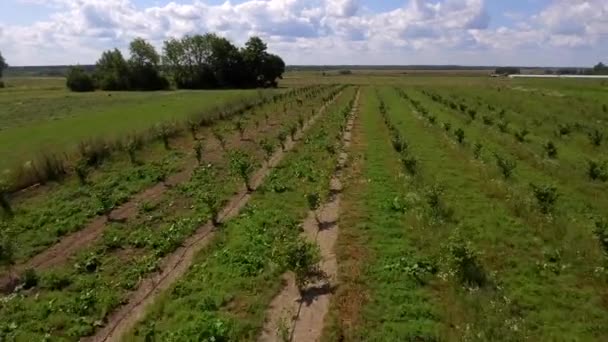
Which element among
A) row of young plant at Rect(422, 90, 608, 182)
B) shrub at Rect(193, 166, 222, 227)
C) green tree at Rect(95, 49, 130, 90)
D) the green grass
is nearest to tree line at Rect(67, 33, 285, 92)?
green tree at Rect(95, 49, 130, 90)

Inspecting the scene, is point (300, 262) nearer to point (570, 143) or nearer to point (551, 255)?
point (551, 255)

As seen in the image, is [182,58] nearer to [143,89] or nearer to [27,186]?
[143,89]

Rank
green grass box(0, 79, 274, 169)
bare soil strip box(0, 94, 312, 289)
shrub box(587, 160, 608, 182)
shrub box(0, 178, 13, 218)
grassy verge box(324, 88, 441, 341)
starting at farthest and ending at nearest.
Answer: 1. green grass box(0, 79, 274, 169)
2. shrub box(587, 160, 608, 182)
3. shrub box(0, 178, 13, 218)
4. bare soil strip box(0, 94, 312, 289)
5. grassy verge box(324, 88, 441, 341)

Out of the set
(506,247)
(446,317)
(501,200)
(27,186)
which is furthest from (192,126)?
(446,317)

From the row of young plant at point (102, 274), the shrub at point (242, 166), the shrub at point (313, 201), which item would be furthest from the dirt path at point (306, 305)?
the shrub at point (242, 166)

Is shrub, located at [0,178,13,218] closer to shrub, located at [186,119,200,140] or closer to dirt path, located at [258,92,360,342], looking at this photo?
dirt path, located at [258,92,360,342]

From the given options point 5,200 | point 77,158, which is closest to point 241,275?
point 5,200
